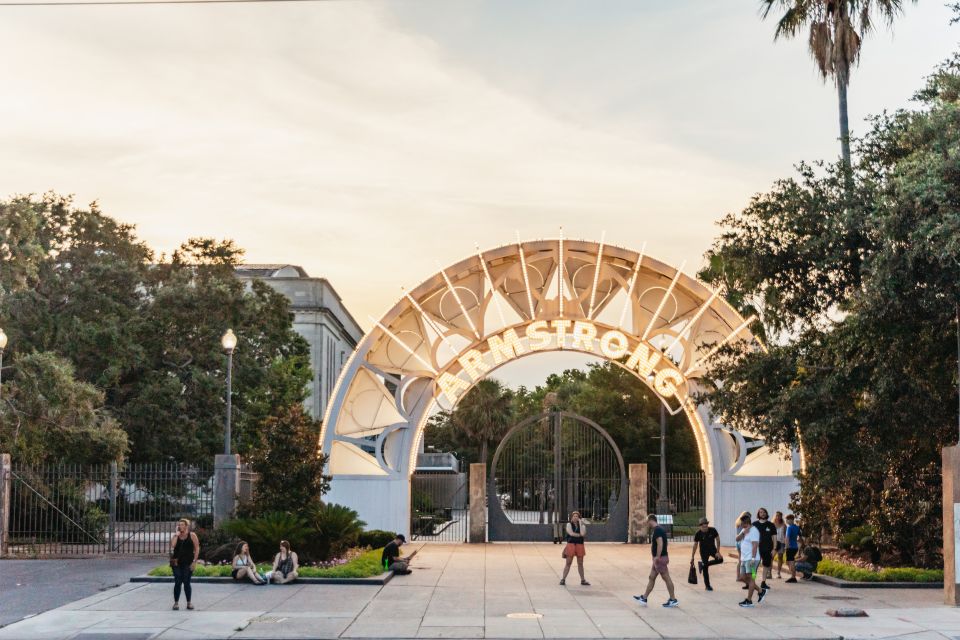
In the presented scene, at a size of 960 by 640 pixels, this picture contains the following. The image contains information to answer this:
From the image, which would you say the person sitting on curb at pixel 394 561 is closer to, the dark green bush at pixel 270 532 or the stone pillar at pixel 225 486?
the dark green bush at pixel 270 532

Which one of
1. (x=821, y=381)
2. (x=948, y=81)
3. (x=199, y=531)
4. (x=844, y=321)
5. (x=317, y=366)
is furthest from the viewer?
(x=317, y=366)

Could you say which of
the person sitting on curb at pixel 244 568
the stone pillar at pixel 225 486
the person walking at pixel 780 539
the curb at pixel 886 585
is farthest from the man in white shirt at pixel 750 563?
the stone pillar at pixel 225 486

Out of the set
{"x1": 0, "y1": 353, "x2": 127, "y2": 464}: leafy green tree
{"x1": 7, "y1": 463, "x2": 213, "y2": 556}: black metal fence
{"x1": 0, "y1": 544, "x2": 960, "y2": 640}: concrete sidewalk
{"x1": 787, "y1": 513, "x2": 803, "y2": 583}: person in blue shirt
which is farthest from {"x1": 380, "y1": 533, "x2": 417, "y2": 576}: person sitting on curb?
{"x1": 0, "y1": 353, "x2": 127, "y2": 464}: leafy green tree

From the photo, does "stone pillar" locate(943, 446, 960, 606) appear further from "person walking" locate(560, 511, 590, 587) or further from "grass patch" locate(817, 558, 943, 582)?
"person walking" locate(560, 511, 590, 587)

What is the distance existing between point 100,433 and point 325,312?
183ft

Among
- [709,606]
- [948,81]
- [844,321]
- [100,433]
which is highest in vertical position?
[948,81]

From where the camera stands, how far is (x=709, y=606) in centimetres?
2242

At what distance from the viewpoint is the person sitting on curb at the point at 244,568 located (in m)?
25.2

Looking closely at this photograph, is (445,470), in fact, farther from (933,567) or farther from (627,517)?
(933,567)

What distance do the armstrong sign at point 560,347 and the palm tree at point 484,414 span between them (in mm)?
48316

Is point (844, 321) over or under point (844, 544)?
over

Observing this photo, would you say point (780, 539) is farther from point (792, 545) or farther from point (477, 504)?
point (477, 504)

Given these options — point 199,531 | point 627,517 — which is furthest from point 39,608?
point 627,517

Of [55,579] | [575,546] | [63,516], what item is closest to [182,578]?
[55,579]
